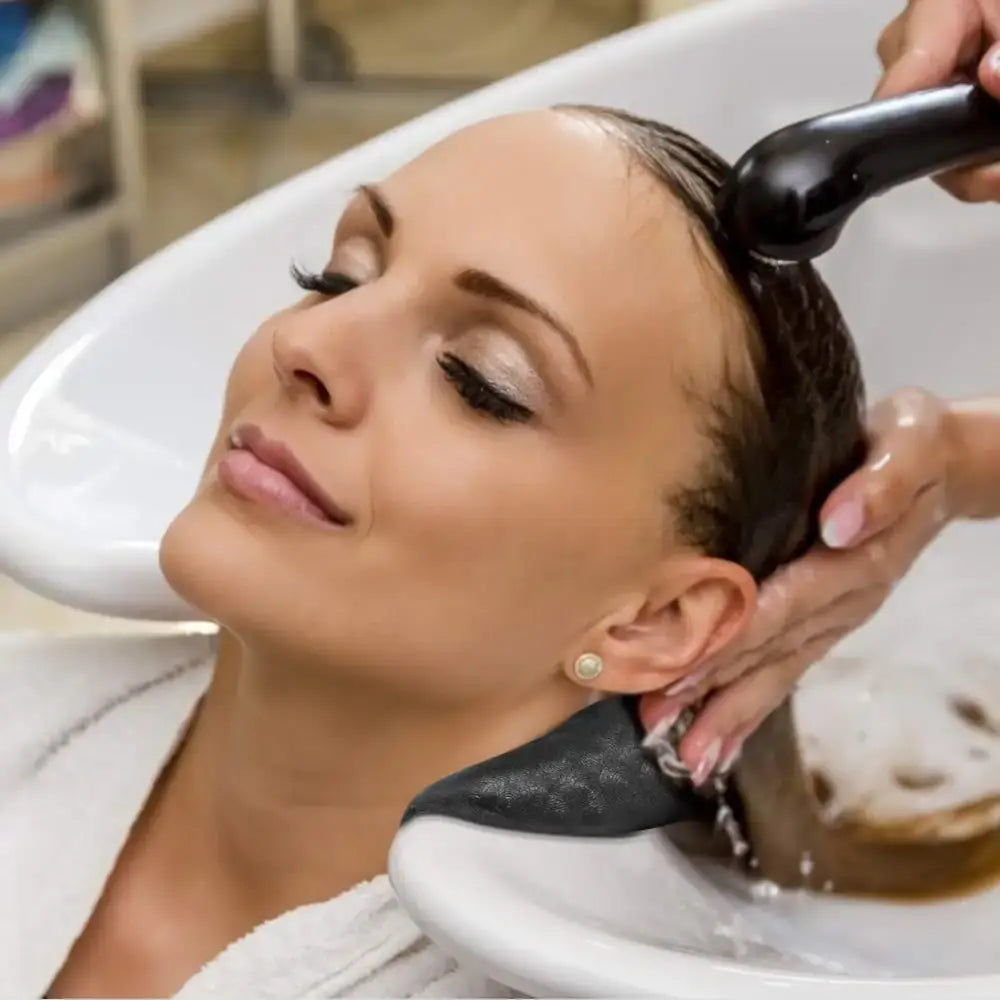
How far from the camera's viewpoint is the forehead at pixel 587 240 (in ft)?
2.41

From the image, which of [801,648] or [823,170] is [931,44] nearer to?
[823,170]

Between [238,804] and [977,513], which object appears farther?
[977,513]

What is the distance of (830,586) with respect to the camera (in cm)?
90

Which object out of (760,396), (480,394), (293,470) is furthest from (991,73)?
(293,470)

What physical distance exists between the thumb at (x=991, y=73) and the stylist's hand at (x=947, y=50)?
9 cm

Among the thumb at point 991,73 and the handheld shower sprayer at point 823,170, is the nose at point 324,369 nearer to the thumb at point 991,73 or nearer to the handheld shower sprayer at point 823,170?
the handheld shower sprayer at point 823,170

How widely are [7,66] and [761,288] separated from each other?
155 centimetres

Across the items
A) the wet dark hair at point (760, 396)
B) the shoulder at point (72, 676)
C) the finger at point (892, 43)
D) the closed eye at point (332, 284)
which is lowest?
the shoulder at point (72, 676)

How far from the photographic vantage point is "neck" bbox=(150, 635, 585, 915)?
827 mm

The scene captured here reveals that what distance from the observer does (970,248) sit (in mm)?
1437

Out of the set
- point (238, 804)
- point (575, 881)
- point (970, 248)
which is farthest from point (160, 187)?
point (575, 881)

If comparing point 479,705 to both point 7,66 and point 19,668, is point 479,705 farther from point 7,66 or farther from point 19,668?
point 7,66

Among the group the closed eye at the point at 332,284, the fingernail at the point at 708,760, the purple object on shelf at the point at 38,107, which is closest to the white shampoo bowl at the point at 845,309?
the fingernail at the point at 708,760

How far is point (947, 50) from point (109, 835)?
0.79 metres
